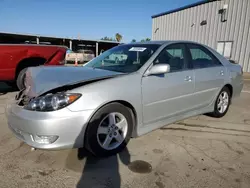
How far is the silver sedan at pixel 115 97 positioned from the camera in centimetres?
228

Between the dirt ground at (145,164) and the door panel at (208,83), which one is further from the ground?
the door panel at (208,83)

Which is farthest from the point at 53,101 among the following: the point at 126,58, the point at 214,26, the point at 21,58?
the point at 214,26

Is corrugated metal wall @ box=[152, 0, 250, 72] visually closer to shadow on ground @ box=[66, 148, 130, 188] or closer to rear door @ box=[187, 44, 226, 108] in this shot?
rear door @ box=[187, 44, 226, 108]

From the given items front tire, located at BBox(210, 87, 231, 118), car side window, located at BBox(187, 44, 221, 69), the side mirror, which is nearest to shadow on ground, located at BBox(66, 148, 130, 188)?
the side mirror

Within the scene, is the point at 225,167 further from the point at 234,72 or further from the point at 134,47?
the point at 234,72

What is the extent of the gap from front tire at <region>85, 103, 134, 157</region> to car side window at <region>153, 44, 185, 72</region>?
0.96m

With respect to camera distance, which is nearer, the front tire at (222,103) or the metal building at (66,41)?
the front tire at (222,103)

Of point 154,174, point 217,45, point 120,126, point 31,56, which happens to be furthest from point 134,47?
point 217,45

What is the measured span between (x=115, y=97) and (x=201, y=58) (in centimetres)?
218

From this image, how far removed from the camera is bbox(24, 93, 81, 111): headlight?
2.26 m

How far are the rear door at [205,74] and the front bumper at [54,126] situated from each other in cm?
211

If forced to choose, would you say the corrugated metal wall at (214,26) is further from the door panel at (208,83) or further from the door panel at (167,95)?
the door panel at (167,95)

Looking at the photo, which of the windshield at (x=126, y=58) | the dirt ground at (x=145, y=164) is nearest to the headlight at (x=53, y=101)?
the dirt ground at (x=145, y=164)

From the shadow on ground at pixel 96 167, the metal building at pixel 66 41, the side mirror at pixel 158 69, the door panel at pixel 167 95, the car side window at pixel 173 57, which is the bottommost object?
the shadow on ground at pixel 96 167
